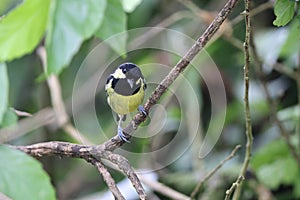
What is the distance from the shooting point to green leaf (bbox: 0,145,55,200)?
535mm

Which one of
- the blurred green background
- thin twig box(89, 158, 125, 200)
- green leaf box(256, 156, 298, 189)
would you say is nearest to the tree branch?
thin twig box(89, 158, 125, 200)

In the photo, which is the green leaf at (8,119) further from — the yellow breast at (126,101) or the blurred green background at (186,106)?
the blurred green background at (186,106)

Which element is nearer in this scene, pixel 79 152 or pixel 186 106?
pixel 79 152

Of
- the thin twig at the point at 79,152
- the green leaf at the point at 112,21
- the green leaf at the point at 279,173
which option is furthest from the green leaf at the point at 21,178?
the green leaf at the point at 279,173

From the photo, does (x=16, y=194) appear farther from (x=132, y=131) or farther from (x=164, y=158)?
(x=164, y=158)

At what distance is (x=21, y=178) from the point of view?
540mm

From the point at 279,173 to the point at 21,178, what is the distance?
0.71m

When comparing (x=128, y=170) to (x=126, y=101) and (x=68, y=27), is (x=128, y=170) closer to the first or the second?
(x=126, y=101)

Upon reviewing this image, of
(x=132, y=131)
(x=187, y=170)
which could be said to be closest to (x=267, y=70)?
(x=187, y=170)

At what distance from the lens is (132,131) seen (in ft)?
1.82

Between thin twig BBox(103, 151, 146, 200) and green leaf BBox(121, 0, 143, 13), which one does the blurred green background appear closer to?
green leaf BBox(121, 0, 143, 13)

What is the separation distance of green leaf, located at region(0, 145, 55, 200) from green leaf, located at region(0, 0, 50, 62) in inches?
3.8

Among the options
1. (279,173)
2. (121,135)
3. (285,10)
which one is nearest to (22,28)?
(121,135)

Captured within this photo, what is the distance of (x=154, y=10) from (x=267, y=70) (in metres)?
0.33
